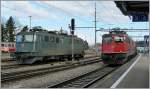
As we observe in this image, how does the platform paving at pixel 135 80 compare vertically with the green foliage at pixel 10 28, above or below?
below

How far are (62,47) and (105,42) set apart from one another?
6974 millimetres

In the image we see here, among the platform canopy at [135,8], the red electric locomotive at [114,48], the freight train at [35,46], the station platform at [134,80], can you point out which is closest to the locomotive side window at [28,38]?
the freight train at [35,46]

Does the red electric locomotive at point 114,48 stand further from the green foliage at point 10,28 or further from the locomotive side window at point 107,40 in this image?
the green foliage at point 10,28

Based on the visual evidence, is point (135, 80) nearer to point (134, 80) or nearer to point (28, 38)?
point (134, 80)

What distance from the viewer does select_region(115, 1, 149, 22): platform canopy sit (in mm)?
23359

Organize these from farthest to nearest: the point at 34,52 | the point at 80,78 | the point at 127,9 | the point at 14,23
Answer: the point at 14,23 < the point at 34,52 < the point at 127,9 < the point at 80,78

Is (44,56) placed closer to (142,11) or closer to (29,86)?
(142,11)

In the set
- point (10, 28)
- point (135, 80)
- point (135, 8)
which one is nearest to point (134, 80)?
point (135, 80)

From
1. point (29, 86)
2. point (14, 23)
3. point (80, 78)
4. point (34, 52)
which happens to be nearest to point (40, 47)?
point (34, 52)

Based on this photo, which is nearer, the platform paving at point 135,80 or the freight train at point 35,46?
the platform paving at point 135,80

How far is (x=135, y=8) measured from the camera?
2670cm

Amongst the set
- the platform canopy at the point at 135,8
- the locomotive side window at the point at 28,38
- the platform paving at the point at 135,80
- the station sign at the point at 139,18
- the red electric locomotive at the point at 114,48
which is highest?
the platform canopy at the point at 135,8

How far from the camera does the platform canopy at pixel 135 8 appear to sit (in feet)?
76.6

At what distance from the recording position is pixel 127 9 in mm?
26891
